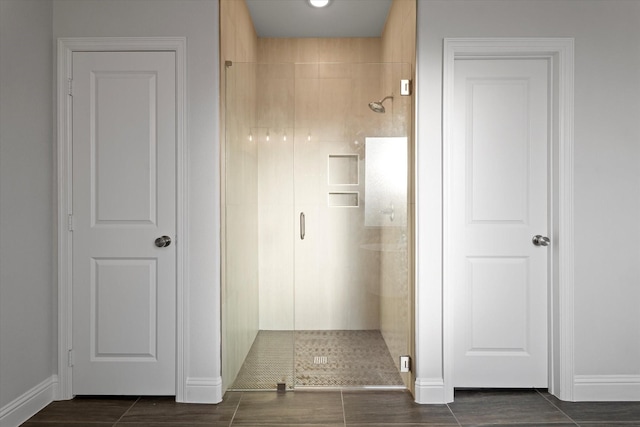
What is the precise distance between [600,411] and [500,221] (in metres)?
1.14

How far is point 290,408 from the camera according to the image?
258 centimetres

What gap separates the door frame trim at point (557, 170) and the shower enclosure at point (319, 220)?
0.23 m

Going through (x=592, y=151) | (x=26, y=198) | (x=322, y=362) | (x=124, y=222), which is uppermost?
(x=592, y=151)

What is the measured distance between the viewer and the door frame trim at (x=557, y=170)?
8.75 feet

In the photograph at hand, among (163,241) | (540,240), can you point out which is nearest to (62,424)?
(163,241)

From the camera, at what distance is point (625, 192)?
271 cm

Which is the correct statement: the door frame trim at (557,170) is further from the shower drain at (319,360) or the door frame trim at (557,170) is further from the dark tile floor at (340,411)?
the shower drain at (319,360)

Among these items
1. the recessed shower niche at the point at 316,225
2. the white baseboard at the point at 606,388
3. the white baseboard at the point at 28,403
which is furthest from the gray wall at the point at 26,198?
the white baseboard at the point at 606,388

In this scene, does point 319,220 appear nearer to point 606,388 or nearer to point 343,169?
point 343,169

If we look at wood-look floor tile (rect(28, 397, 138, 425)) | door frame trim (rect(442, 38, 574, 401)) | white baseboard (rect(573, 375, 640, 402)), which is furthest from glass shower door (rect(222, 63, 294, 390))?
white baseboard (rect(573, 375, 640, 402))

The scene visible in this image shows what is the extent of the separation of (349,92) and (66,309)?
2.05 m

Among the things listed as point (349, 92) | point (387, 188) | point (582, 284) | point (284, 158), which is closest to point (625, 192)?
point (582, 284)

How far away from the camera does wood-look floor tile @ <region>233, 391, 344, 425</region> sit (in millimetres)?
2443

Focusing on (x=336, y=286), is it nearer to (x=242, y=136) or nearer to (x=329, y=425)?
(x=329, y=425)
